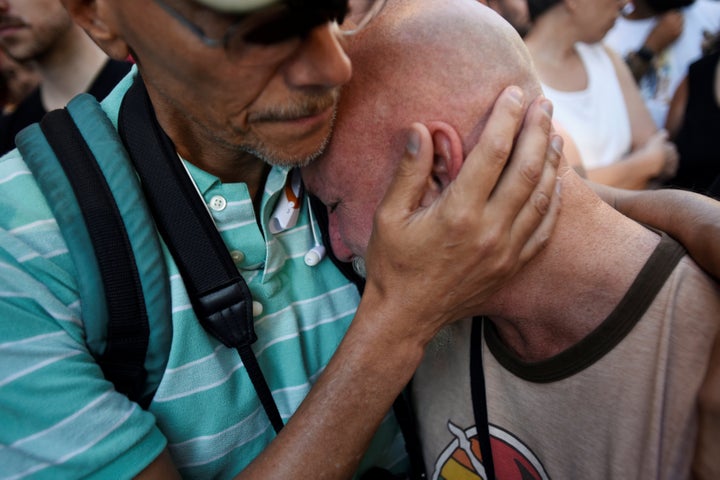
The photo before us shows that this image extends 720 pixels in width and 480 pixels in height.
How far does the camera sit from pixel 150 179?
1.15 metres

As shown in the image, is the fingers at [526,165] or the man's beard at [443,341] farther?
the man's beard at [443,341]

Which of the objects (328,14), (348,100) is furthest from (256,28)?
(348,100)

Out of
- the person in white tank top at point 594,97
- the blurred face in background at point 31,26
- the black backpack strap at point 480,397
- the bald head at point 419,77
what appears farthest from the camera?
the person in white tank top at point 594,97

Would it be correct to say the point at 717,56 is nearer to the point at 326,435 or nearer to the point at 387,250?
the point at 387,250

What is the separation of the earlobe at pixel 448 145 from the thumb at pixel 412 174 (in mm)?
27

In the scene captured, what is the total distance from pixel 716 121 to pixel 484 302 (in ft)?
8.40

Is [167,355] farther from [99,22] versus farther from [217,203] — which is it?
[99,22]

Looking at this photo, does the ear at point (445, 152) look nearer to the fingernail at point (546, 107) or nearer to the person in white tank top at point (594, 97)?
the fingernail at point (546, 107)

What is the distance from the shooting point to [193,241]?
45.3 inches

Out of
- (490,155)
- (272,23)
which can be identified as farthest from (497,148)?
(272,23)

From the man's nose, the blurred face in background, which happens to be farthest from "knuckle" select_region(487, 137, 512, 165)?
the blurred face in background

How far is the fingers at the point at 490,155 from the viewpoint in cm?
108

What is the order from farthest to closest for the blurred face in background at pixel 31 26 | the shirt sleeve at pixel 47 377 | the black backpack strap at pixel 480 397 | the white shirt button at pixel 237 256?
the blurred face in background at pixel 31 26 < the black backpack strap at pixel 480 397 < the white shirt button at pixel 237 256 < the shirt sleeve at pixel 47 377

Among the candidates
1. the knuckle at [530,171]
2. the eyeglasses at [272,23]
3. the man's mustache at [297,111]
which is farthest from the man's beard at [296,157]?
the knuckle at [530,171]
